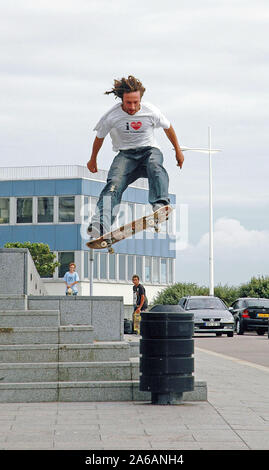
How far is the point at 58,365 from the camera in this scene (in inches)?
428

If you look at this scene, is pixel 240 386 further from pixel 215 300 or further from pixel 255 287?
pixel 255 287

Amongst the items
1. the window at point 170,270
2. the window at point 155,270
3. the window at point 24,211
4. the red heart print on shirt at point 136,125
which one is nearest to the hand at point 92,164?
the red heart print on shirt at point 136,125

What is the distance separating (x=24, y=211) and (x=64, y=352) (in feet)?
178

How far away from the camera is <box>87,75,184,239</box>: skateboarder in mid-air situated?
11.1m

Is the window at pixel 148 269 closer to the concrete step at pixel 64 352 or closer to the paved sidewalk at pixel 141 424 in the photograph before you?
the paved sidewalk at pixel 141 424

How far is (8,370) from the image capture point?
10.8 meters

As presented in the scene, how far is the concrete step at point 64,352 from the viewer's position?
11.2 m

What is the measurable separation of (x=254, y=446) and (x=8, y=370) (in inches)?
161

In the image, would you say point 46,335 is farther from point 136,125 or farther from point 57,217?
point 57,217

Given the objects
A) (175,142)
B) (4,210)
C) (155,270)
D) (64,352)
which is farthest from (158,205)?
(155,270)

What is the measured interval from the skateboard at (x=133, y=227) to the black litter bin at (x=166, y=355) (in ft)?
3.36

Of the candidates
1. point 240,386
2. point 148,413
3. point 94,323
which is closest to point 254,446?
point 148,413

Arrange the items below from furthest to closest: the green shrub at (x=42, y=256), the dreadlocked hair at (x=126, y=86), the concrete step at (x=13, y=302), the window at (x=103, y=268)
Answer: the window at (x=103, y=268) → the green shrub at (x=42, y=256) → the concrete step at (x=13, y=302) → the dreadlocked hair at (x=126, y=86)

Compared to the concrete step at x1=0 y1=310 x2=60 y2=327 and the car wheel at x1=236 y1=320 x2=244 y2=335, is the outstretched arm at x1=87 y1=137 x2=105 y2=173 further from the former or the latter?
the car wheel at x1=236 y1=320 x2=244 y2=335
